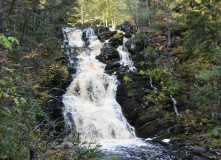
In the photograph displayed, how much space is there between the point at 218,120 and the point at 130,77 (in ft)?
24.5

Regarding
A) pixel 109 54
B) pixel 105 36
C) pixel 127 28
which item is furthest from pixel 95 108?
pixel 127 28

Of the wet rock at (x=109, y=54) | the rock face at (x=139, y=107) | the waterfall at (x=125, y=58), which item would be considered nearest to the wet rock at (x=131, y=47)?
the waterfall at (x=125, y=58)

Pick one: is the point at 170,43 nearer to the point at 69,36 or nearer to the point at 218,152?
the point at 218,152

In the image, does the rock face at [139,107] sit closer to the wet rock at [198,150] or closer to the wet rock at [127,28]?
the wet rock at [198,150]

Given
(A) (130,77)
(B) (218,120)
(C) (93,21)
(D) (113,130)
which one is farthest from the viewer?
(C) (93,21)

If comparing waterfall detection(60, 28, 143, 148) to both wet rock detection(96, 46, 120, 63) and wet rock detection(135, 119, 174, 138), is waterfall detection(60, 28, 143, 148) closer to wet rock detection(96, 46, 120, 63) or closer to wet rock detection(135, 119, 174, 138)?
wet rock detection(135, 119, 174, 138)

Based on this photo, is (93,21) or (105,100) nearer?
(105,100)

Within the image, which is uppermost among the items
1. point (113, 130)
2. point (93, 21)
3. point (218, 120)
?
point (93, 21)

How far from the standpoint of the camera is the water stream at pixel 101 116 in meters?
9.02

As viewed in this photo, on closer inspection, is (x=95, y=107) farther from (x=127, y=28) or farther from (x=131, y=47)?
(x=127, y=28)

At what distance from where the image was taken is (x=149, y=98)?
12945 millimetres

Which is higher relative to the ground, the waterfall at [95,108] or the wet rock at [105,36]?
the wet rock at [105,36]

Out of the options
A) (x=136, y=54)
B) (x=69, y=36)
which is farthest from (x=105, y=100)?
(x=69, y=36)

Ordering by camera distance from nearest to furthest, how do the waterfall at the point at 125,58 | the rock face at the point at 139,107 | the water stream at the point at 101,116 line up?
the water stream at the point at 101,116
the rock face at the point at 139,107
the waterfall at the point at 125,58
